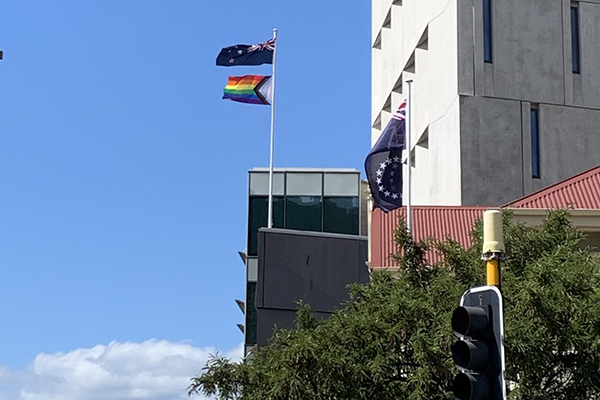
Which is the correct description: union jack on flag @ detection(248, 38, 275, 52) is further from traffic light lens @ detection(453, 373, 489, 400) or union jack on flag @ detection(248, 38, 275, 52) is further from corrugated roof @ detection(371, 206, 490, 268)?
traffic light lens @ detection(453, 373, 489, 400)

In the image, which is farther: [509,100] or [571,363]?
[509,100]

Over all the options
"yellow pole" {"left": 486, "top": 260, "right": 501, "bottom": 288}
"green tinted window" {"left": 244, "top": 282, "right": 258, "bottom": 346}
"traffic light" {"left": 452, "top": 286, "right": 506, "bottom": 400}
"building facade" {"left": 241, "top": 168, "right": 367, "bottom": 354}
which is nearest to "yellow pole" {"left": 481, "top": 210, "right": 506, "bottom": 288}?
"yellow pole" {"left": 486, "top": 260, "right": 501, "bottom": 288}

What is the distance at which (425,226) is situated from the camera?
100.0ft

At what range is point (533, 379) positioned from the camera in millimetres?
17812

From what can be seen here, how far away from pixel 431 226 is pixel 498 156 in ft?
36.6

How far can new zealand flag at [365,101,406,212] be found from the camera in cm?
2970

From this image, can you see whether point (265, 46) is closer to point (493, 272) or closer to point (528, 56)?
point (528, 56)

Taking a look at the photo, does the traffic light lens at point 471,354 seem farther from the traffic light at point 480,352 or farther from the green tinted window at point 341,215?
the green tinted window at point 341,215

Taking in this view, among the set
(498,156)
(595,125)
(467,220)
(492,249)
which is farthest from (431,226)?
(492,249)

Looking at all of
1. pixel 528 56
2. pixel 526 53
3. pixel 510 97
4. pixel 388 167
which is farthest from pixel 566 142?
pixel 388 167

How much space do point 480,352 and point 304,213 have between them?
43.7m

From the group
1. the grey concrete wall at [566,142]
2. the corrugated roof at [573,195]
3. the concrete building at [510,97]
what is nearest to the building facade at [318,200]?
the concrete building at [510,97]

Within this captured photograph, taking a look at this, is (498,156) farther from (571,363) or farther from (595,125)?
(571,363)

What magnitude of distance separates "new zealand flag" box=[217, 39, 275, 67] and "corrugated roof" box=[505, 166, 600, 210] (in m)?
13.8
